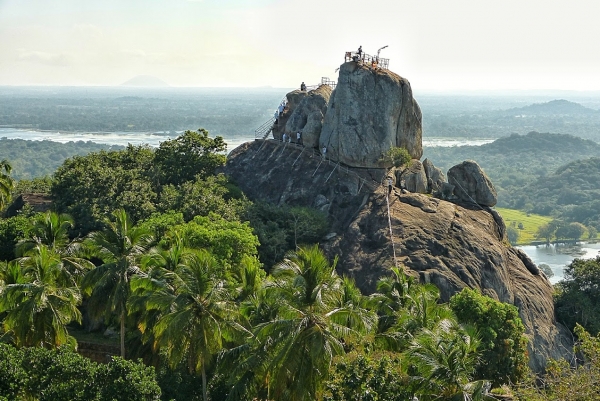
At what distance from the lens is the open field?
360 feet

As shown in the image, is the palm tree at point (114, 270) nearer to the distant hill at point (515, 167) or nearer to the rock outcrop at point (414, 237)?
the rock outcrop at point (414, 237)

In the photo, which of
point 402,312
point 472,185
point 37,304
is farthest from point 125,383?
point 472,185

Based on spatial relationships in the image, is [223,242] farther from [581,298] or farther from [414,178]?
[581,298]

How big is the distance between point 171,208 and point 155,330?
1621 cm

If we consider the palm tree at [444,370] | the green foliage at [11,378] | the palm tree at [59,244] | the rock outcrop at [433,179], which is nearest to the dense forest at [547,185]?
the rock outcrop at [433,179]

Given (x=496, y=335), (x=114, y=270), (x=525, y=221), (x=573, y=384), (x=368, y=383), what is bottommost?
(x=525, y=221)

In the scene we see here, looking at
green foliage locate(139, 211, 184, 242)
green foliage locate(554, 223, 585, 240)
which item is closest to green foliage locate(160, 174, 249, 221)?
green foliage locate(139, 211, 184, 242)

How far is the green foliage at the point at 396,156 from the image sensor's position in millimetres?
37969

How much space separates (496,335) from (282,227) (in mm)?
13873

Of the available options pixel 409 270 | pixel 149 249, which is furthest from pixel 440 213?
pixel 149 249

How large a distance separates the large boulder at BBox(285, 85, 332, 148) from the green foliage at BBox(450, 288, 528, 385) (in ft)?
60.3

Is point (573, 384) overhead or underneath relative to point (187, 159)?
underneath

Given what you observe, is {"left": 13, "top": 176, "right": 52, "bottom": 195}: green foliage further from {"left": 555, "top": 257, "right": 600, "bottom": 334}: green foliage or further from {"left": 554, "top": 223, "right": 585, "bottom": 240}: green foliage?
{"left": 554, "top": 223, "right": 585, "bottom": 240}: green foliage

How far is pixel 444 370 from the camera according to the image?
49.6 ft
